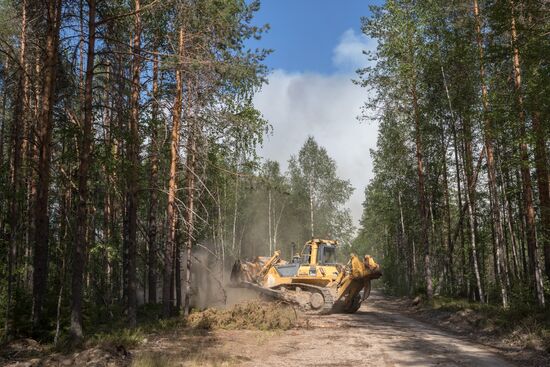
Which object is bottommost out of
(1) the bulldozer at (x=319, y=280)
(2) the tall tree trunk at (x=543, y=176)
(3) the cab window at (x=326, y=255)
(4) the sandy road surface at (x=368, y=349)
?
(4) the sandy road surface at (x=368, y=349)

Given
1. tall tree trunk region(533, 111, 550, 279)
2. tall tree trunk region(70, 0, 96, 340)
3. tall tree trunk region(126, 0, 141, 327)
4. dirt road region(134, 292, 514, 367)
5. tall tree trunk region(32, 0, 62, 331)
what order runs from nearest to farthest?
dirt road region(134, 292, 514, 367), tall tree trunk region(70, 0, 96, 340), tall tree trunk region(32, 0, 62, 331), tall tree trunk region(126, 0, 141, 327), tall tree trunk region(533, 111, 550, 279)

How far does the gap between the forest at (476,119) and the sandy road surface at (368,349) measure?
140 inches

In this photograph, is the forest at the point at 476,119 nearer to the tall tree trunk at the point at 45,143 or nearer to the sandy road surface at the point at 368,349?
the sandy road surface at the point at 368,349

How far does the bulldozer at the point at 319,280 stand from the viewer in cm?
1803

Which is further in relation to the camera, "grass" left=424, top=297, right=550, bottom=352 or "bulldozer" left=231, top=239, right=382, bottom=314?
"bulldozer" left=231, top=239, right=382, bottom=314

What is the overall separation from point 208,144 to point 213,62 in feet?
10.5

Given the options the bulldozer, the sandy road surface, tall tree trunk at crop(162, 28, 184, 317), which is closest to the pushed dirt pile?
the sandy road surface

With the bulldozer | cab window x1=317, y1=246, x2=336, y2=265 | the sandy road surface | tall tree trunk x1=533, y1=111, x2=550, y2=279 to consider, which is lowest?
the sandy road surface

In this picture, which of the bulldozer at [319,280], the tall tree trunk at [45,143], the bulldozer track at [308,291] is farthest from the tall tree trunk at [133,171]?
the bulldozer at [319,280]

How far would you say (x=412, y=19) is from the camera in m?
22.2

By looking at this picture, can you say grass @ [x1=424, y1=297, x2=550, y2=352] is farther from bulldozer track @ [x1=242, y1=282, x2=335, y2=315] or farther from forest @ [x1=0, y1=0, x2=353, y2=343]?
forest @ [x1=0, y1=0, x2=353, y2=343]

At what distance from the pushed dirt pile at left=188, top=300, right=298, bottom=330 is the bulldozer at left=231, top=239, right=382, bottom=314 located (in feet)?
8.90

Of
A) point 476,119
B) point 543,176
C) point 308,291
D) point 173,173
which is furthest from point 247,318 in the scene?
point 476,119

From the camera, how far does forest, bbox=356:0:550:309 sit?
39.9 feet
